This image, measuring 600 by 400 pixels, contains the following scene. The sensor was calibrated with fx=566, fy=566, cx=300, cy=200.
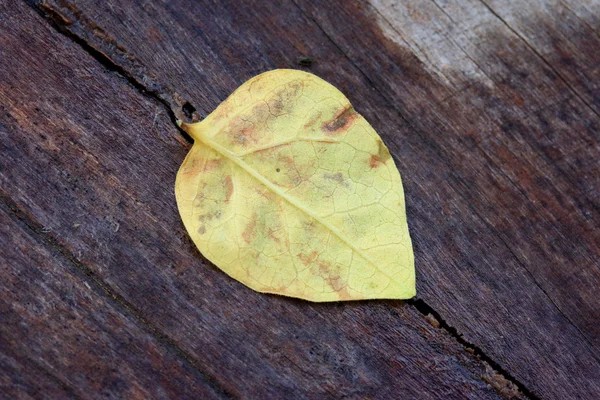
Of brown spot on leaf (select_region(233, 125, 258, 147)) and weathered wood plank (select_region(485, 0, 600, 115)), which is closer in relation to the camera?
brown spot on leaf (select_region(233, 125, 258, 147))

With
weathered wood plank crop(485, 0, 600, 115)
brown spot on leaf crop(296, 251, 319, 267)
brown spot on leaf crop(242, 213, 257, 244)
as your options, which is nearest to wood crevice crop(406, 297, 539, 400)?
brown spot on leaf crop(296, 251, 319, 267)

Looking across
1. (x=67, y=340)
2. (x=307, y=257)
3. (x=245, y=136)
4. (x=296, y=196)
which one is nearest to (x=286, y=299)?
(x=307, y=257)

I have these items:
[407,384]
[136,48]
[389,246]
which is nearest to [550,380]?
[407,384]

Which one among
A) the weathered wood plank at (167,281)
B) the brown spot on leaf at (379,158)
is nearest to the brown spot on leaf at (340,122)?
the brown spot on leaf at (379,158)

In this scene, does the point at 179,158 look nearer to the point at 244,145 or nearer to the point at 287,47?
the point at 244,145

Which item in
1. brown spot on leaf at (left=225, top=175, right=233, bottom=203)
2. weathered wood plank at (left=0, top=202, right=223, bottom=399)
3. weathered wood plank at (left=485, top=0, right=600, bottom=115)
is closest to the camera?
weathered wood plank at (left=0, top=202, right=223, bottom=399)

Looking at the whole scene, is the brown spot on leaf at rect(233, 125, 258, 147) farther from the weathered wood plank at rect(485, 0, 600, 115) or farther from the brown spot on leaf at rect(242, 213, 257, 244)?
the weathered wood plank at rect(485, 0, 600, 115)

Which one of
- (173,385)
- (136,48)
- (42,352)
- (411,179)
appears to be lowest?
(42,352)
